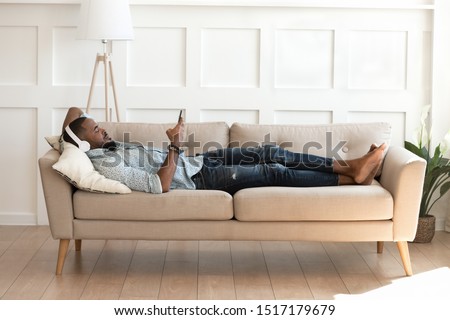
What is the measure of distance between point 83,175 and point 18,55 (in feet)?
4.97

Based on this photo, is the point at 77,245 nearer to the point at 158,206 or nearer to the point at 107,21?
the point at 158,206

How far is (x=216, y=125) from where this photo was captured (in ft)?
15.6

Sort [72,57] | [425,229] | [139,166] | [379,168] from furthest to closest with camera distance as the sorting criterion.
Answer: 1. [72,57]
2. [425,229]
3. [379,168]
4. [139,166]

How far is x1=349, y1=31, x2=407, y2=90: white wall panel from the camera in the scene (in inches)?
209

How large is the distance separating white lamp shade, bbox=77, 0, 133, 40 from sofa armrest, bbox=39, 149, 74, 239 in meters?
0.97

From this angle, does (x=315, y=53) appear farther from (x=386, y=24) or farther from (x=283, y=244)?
(x=283, y=244)

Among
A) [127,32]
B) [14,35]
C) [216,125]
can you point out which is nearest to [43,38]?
[14,35]

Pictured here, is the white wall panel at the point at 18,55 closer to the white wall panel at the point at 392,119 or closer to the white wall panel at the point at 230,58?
the white wall panel at the point at 230,58

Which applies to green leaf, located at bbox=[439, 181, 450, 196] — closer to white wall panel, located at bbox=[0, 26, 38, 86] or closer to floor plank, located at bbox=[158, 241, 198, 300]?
floor plank, located at bbox=[158, 241, 198, 300]

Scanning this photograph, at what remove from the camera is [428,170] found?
16.6 feet

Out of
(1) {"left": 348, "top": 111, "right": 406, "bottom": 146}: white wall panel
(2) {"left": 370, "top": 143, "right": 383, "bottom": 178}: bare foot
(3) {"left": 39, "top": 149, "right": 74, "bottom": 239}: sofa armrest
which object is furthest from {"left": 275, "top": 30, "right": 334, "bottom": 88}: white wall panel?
(3) {"left": 39, "top": 149, "right": 74, "bottom": 239}: sofa armrest

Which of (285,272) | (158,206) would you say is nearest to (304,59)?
(285,272)

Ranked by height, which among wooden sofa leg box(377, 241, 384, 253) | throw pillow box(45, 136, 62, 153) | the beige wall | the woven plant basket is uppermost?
the beige wall

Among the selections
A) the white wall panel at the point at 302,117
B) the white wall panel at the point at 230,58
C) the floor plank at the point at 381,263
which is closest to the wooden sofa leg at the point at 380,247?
the floor plank at the point at 381,263
